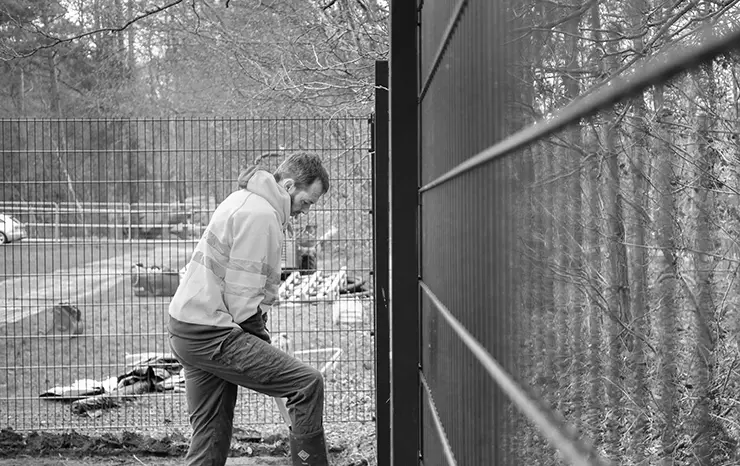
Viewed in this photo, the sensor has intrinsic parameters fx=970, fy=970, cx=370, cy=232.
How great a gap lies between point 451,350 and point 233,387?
3017mm

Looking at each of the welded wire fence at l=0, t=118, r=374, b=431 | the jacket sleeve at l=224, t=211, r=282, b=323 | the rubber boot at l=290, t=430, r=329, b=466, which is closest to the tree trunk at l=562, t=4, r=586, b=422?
the jacket sleeve at l=224, t=211, r=282, b=323

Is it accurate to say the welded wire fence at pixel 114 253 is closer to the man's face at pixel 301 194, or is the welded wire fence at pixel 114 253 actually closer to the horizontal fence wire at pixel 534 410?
the man's face at pixel 301 194

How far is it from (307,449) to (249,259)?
34.6 inches

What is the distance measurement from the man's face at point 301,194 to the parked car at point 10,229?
12.1 feet

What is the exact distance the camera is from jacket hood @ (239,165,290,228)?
423 cm

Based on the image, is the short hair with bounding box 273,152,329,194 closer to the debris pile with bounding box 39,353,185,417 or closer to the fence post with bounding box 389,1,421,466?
the fence post with bounding box 389,1,421,466

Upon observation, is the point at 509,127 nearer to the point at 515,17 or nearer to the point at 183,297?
the point at 515,17

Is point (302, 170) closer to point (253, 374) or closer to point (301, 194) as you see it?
point (301, 194)

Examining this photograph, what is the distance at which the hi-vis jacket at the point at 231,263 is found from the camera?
13.5ft

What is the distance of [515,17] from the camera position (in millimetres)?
1033

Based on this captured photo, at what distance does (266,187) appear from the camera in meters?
4.24

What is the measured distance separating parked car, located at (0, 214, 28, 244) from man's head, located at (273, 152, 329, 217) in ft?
12.0

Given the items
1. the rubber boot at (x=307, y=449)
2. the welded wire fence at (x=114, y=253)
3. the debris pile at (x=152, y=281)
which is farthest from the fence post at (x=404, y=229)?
the debris pile at (x=152, y=281)

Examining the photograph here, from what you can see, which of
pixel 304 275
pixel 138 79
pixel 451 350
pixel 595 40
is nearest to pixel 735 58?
pixel 595 40
